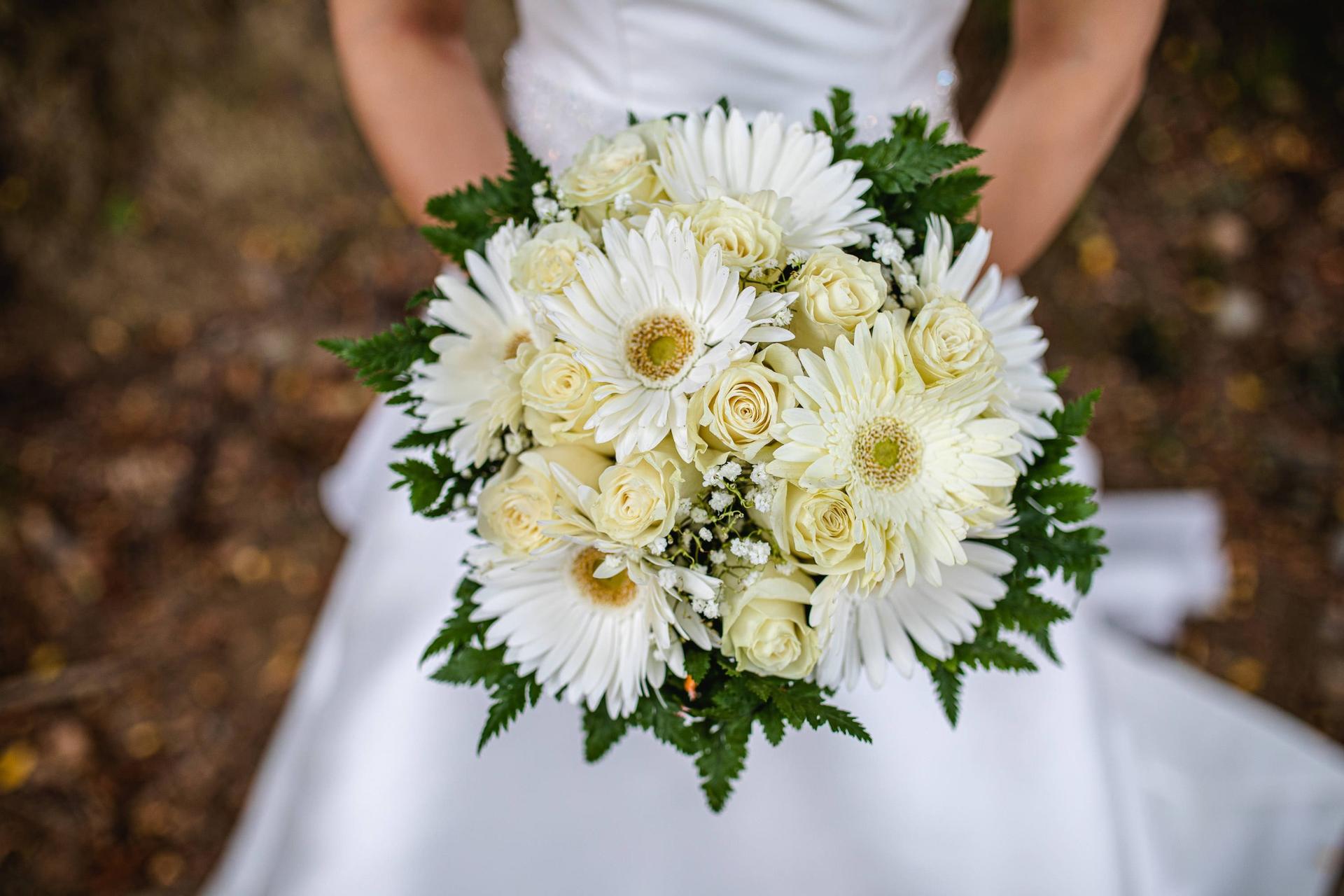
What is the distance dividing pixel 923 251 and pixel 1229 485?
2381 mm

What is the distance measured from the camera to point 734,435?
2.78 ft

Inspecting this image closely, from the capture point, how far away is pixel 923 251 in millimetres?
994

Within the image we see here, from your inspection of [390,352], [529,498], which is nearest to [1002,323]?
[529,498]

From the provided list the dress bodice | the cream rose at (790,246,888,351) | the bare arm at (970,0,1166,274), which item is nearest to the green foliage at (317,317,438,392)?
the cream rose at (790,246,888,351)

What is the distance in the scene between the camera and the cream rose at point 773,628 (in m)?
0.87

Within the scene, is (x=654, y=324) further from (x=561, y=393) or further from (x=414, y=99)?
(x=414, y=99)

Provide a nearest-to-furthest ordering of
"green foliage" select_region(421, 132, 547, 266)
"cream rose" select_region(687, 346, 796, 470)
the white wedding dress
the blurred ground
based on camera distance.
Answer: "cream rose" select_region(687, 346, 796, 470)
"green foliage" select_region(421, 132, 547, 266)
the white wedding dress
the blurred ground

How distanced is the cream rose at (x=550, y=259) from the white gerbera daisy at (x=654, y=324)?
0.02 m

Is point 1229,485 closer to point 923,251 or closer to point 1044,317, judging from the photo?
point 1044,317

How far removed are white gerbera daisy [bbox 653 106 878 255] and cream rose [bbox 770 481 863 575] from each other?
286 mm

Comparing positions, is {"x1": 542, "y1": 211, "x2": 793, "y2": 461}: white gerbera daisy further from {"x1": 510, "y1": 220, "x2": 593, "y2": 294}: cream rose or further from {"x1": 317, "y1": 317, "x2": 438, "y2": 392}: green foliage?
{"x1": 317, "y1": 317, "x2": 438, "y2": 392}: green foliage

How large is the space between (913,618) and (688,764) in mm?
670

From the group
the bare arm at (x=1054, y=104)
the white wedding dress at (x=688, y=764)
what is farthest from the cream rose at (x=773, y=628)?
the bare arm at (x=1054, y=104)

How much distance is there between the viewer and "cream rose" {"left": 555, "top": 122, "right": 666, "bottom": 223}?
0.96 meters
